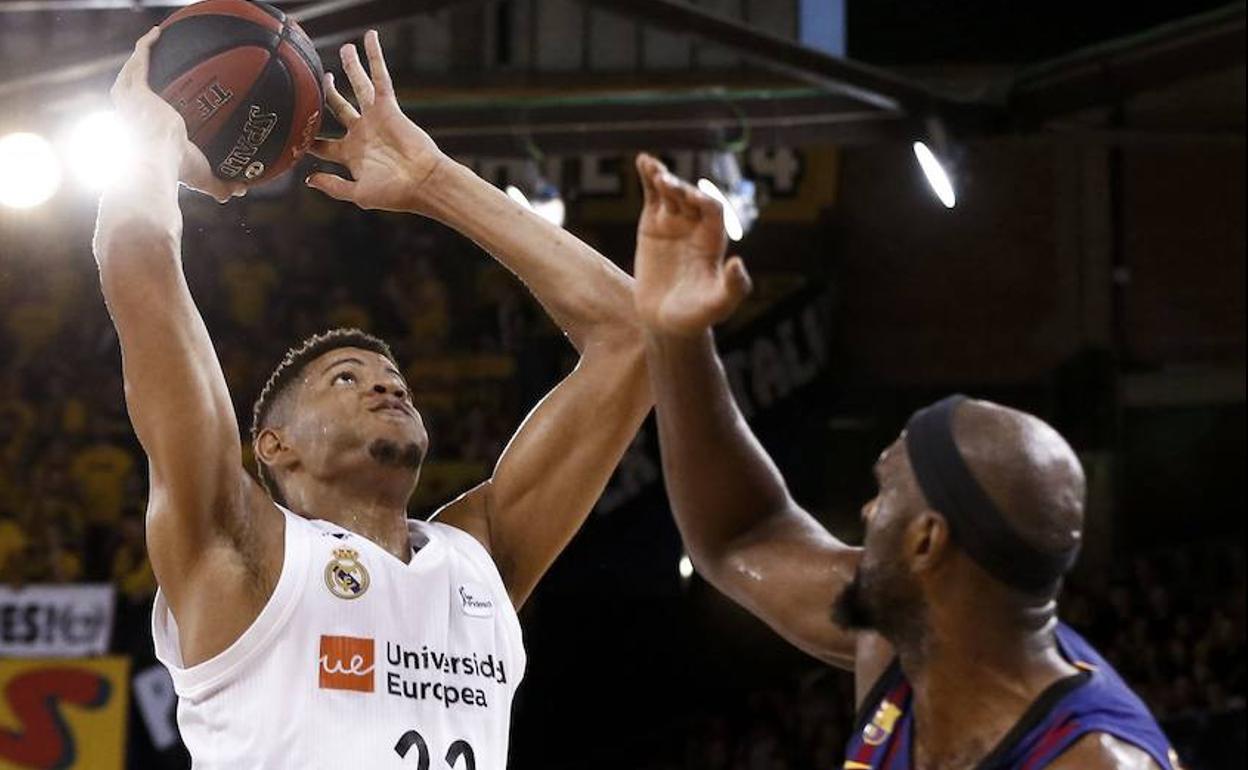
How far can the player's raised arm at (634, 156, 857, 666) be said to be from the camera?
319 centimetres

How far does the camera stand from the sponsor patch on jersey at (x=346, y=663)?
3.89 metres

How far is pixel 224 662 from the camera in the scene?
3846 mm

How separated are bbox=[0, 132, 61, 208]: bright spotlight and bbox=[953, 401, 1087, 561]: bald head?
27.6 ft

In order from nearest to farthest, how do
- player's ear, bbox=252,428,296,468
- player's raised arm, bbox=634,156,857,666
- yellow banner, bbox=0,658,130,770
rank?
player's raised arm, bbox=634,156,857,666, player's ear, bbox=252,428,296,468, yellow banner, bbox=0,658,130,770

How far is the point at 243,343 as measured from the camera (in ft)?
45.4

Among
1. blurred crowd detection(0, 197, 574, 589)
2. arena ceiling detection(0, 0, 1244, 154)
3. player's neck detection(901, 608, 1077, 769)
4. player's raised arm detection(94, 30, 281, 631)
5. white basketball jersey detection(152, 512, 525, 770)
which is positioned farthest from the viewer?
blurred crowd detection(0, 197, 574, 589)

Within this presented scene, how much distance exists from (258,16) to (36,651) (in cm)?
616

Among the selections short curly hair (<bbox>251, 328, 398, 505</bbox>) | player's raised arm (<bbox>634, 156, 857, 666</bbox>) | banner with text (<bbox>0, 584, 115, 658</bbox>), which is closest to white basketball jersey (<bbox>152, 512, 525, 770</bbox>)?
short curly hair (<bbox>251, 328, 398, 505</bbox>)

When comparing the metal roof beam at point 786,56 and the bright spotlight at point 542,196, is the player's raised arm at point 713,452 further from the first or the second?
the bright spotlight at point 542,196

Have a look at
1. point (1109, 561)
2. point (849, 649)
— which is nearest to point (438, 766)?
point (849, 649)

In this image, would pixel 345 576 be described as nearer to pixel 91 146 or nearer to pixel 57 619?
pixel 57 619

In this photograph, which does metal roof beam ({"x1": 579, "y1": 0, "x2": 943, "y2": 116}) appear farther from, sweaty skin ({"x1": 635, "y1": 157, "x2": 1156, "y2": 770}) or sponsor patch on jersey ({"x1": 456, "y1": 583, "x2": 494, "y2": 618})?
sweaty skin ({"x1": 635, "y1": 157, "x2": 1156, "y2": 770})

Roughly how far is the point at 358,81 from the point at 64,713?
5.61 m

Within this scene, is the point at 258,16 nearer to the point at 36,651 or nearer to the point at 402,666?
the point at 402,666
